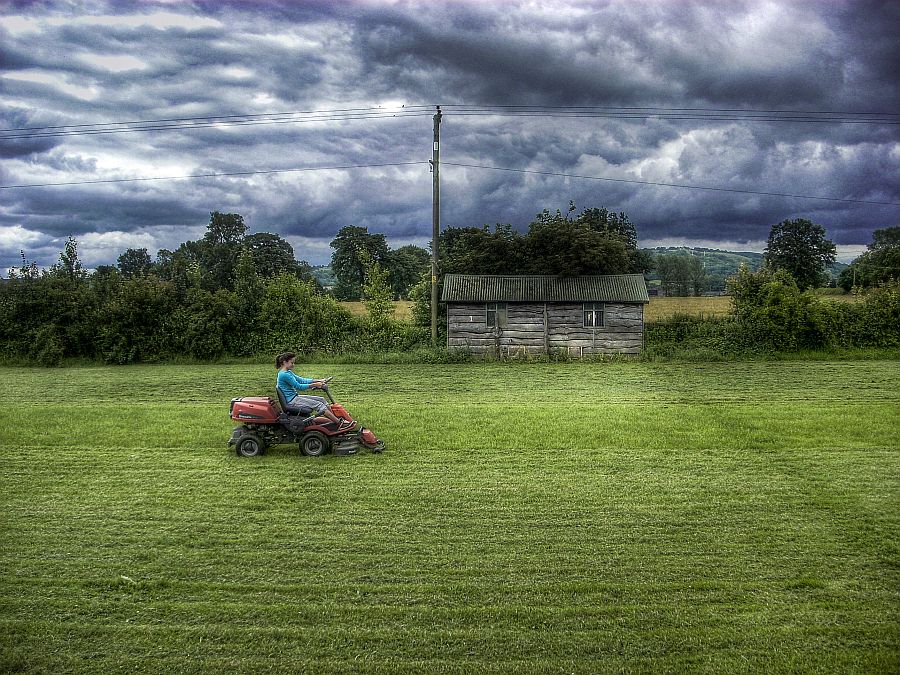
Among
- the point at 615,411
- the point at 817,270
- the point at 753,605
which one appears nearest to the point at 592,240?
the point at 615,411

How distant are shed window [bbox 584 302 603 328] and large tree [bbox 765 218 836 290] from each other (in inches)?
1677

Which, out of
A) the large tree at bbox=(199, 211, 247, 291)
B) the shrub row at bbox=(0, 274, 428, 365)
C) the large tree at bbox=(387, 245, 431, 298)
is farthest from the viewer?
the large tree at bbox=(387, 245, 431, 298)

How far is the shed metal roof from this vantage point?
25.8 metres

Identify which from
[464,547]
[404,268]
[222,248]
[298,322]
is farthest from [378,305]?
[404,268]

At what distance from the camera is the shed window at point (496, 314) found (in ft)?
85.9

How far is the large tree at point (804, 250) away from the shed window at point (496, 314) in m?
44.8

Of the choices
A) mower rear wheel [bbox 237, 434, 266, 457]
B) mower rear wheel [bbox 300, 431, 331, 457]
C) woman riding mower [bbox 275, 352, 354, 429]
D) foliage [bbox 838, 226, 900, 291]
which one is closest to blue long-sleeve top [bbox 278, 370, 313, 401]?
woman riding mower [bbox 275, 352, 354, 429]

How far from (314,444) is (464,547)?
176 inches

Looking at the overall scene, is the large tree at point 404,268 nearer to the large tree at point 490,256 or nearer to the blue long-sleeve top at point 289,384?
the large tree at point 490,256

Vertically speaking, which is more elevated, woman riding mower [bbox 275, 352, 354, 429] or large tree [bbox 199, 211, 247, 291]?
large tree [bbox 199, 211, 247, 291]

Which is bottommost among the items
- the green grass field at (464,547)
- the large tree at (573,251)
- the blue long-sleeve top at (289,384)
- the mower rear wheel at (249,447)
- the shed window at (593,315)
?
the green grass field at (464,547)

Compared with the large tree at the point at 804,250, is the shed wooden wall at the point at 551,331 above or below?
below

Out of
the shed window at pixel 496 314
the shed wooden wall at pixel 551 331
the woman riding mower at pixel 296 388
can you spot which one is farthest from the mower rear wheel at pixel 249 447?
the shed window at pixel 496 314

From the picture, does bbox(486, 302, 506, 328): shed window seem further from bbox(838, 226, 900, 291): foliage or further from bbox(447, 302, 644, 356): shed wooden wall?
bbox(838, 226, 900, 291): foliage
